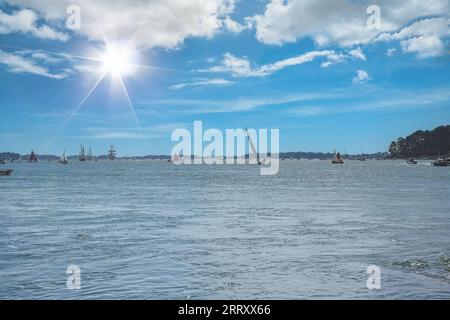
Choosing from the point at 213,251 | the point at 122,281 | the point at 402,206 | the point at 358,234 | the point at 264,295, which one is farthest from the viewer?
the point at 402,206

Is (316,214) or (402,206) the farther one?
(402,206)

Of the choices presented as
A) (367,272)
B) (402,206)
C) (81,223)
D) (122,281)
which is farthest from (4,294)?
(402,206)

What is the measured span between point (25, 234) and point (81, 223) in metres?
6.47

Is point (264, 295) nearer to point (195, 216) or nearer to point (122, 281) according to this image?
point (122, 281)

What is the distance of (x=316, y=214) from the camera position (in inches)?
1670

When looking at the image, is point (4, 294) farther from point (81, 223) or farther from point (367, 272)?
point (81, 223)

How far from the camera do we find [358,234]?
99.2ft

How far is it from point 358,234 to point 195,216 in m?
15.3

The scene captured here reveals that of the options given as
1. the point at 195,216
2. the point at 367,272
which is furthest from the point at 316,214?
the point at 367,272

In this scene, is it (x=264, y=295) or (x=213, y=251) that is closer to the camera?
(x=264, y=295)

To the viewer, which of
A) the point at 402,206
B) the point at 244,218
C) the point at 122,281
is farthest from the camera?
the point at 402,206

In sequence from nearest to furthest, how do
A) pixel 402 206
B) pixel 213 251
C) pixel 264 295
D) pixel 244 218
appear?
pixel 264 295 < pixel 213 251 < pixel 244 218 < pixel 402 206

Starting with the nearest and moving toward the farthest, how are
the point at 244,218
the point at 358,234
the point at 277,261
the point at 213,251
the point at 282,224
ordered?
the point at 277,261, the point at 213,251, the point at 358,234, the point at 282,224, the point at 244,218

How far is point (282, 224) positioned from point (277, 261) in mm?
13661
